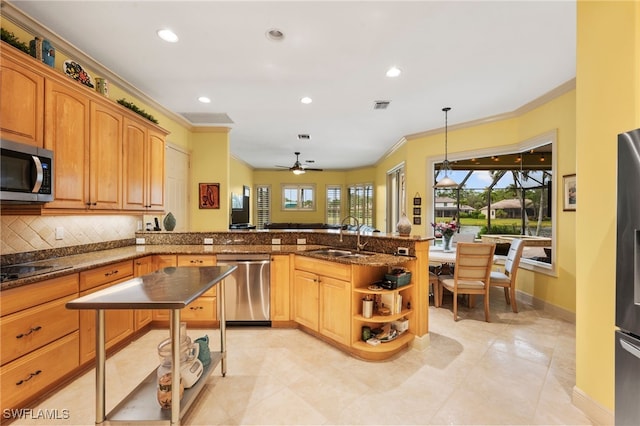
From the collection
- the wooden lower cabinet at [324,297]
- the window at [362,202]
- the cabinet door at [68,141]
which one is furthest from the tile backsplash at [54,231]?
the window at [362,202]

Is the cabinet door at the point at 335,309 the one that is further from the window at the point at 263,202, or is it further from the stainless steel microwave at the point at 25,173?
the window at the point at 263,202

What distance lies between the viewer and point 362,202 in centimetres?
926

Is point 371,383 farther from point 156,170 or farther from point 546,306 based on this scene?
point 156,170

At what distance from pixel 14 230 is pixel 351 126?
4.51m

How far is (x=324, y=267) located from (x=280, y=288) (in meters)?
0.73

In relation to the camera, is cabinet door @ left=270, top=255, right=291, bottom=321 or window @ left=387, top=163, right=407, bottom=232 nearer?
cabinet door @ left=270, top=255, right=291, bottom=321

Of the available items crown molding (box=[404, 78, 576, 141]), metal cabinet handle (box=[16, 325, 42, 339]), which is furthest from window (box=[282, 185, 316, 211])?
metal cabinet handle (box=[16, 325, 42, 339])

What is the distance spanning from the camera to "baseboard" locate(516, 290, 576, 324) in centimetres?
335

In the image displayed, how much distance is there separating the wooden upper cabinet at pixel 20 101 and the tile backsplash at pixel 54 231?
0.75 meters

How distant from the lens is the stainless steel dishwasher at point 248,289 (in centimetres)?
311

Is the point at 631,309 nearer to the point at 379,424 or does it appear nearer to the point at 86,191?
the point at 379,424

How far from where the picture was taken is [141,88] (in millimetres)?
3436

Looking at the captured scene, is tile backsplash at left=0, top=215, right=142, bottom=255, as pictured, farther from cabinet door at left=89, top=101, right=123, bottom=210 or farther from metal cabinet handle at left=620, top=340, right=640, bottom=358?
metal cabinet handle at left=620, top=340, right=640, bottom=358

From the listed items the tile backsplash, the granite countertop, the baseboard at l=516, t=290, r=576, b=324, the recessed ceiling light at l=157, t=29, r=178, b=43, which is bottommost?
the baseboard at l=516, t=290, r=576, b=324
